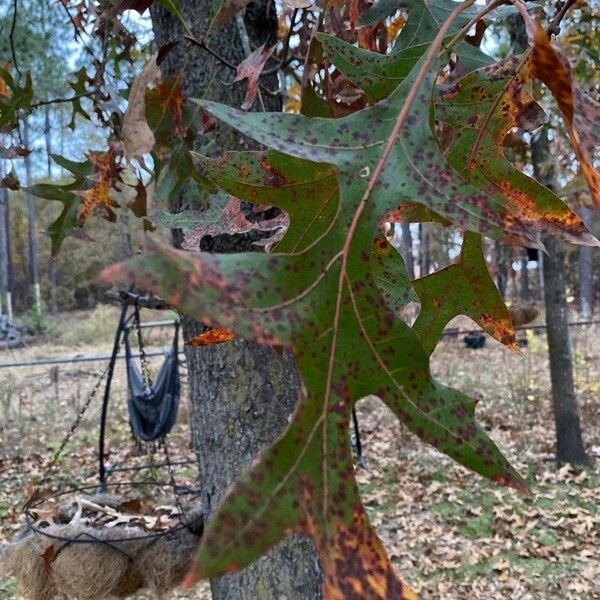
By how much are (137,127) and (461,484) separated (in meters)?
4.06

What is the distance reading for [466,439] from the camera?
18.4 inches

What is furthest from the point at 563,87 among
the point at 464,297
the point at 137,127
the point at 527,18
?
the point at 137,127

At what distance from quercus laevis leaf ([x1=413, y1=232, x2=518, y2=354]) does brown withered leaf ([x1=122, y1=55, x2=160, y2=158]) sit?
0.38 m

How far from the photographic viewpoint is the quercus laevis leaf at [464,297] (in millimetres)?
703

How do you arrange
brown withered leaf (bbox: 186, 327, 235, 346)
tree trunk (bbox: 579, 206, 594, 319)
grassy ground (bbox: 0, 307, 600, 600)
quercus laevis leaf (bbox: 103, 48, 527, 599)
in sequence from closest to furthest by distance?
1. quercus laevis leaf (bbox: 103, 48, 527, 599)
2. brown withered leaf (bbox: 186, 327, 235, 346)
3. grassy ground (bbox: 0, 307, 600, 600)
4. tree trunk (bbox: 579, 206, 594, 319)

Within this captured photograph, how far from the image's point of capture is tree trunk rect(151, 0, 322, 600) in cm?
171

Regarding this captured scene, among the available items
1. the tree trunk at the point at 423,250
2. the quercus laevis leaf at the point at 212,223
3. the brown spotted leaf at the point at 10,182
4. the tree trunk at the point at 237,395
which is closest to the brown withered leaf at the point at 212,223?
the quercus laevis leaf at the point at 212,223

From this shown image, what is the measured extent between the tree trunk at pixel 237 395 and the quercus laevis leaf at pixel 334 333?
121 cm

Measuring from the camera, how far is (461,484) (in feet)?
14.5

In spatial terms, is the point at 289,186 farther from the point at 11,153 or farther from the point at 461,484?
the point at 461,484

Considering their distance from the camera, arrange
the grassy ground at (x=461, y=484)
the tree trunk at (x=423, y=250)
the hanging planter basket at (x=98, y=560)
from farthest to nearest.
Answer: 1. the tree trunk at (x=423, y=250)
2. the grassy ground at (x=461, y=484)
3. the hanging planter basket at (x=98, y=560)

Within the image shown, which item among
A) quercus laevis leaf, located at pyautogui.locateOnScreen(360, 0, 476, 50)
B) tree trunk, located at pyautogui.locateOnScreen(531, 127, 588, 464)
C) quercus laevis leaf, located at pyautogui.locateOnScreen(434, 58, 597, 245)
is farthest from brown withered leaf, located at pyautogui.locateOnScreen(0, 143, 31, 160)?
tree trunk, located at pyautogui.locateOnScreen(531, 127, 588, 464)

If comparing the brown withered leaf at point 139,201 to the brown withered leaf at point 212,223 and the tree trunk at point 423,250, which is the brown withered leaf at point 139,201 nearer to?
the brown withered leaf at point 212,223

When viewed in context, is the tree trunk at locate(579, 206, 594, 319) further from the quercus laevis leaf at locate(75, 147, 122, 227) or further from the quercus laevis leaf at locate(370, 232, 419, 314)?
the quercus laevis leaf at locate(370, 232, 419, 314)
